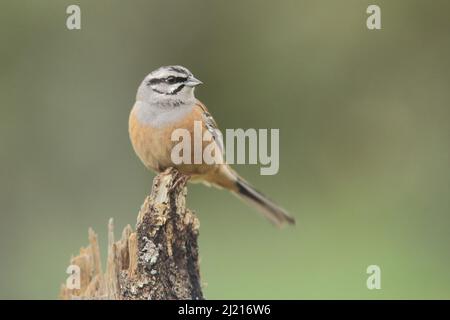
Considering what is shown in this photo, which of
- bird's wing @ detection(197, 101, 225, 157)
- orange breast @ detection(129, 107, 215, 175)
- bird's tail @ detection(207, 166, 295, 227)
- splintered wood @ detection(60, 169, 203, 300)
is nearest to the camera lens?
splintered wood @ detection(60, 169, 203, 300)

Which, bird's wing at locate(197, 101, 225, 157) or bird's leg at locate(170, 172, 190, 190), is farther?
bird's wing at locate(197, 101, 225, 157)

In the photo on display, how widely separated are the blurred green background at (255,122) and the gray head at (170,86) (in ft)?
7.64

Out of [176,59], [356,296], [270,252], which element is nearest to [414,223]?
[270,252]

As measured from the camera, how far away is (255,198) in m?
6.33

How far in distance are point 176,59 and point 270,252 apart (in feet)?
8.42

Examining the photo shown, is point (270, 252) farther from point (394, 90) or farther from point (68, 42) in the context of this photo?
point (68, 42)

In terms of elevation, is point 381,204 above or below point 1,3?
below

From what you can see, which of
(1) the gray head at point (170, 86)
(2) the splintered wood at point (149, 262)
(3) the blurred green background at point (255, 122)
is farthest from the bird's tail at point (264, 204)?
(2) the splintered wood at point (149, 262)

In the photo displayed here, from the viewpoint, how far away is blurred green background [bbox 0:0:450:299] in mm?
7957

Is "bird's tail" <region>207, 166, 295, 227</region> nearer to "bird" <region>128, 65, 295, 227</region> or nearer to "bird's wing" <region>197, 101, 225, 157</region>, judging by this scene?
"bird's wing" <region>197, 101, 225, 157</region>

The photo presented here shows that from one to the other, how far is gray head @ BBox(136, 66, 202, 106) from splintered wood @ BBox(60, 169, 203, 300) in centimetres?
113

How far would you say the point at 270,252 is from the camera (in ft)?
25.7

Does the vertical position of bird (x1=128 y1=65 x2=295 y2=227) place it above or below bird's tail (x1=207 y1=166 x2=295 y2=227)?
above

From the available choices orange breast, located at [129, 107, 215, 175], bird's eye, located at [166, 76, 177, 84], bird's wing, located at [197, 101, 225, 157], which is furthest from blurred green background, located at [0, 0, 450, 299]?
bird's eye, located at [166, 76, 177, 84]
